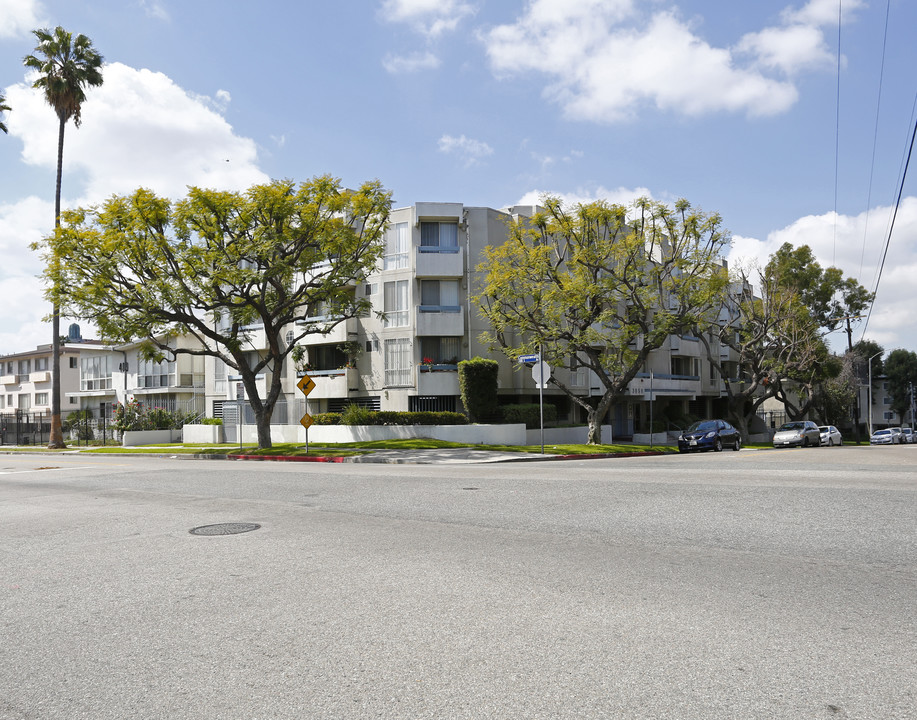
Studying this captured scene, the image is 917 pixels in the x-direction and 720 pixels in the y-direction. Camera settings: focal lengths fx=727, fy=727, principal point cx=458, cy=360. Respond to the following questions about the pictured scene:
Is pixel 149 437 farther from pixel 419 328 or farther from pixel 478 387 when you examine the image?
pixel 478 387

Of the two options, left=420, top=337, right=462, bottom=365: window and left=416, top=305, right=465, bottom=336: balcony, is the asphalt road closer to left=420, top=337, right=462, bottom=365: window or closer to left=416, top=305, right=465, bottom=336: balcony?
left=416, top=305, right=465, bottom=336: balcony

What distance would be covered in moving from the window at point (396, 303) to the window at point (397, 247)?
1048mm

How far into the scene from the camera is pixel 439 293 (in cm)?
3975

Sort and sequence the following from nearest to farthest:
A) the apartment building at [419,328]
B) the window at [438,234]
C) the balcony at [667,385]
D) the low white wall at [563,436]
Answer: the low white wall at [563,436] → the apartment building at [419,328] → the window at [438,234] → the balcony at [667,385]

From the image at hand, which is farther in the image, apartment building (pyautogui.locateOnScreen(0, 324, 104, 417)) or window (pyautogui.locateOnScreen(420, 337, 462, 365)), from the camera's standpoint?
apartment building (pyautogui.locateOnScreen(0, 324, 104, 417))

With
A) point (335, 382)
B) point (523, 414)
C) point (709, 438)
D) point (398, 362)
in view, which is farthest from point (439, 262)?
point (709, 438)

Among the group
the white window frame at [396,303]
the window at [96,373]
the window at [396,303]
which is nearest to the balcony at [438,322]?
the white window frame at [396,303]

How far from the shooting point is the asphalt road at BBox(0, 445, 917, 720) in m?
3.93

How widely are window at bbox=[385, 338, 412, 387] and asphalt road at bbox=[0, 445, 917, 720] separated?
28.0 meters

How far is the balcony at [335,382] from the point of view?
4053cm

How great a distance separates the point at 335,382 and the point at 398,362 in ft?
13.6

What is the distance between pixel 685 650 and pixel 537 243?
3249 centimetres

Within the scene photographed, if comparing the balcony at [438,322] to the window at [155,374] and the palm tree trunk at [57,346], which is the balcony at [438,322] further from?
the window at [155,374]

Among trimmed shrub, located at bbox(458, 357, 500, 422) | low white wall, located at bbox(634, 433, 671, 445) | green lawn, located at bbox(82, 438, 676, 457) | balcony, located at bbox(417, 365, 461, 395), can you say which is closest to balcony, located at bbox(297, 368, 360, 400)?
balcony, located at bbox(417, 365, 461, 395)
